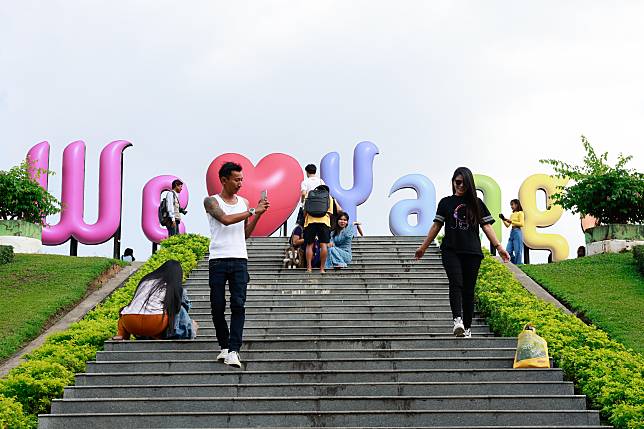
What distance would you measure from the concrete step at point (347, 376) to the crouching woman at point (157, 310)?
49.3 inches

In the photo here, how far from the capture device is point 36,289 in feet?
48.9

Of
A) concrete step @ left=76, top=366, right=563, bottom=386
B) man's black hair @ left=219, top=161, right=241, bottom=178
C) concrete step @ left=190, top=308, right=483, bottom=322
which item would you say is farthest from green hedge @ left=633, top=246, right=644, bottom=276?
man's black hair @ left=219, top=161, right=241, bottom=178

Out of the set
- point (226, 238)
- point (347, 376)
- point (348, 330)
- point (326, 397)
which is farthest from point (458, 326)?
point (226, 238)

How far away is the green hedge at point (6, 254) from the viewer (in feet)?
55.6

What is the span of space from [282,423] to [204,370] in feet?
5.18

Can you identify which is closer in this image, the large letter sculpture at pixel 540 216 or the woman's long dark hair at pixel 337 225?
the woman's long dark hair at pixel 337 225

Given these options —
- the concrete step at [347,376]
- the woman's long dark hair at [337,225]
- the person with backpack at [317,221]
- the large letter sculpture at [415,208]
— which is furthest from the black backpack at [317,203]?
the concrete step at [347,376]

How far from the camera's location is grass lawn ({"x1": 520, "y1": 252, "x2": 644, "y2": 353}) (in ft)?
39.8

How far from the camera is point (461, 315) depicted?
32.3 feet

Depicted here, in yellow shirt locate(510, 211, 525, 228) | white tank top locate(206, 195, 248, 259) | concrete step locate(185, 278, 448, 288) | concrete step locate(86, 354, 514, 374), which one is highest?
yellow shirt locate(510, 211, 525, 228)

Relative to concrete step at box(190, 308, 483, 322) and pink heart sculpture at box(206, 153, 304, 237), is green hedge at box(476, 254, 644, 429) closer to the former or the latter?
concrete step at box(190, 308, 483, 322)

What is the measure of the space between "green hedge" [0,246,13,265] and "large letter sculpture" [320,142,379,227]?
748cm

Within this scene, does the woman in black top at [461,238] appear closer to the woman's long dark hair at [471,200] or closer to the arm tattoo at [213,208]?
the woman's long dark hair at [471,200]

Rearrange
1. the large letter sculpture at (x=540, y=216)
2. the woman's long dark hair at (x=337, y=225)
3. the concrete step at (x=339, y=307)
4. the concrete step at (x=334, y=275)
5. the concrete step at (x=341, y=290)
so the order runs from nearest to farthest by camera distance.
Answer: the concrete step at (x=339, y=307) → the concrete step at (x=341, y=290) → the concrete step at (x=334, y=275) → the woman's long dark hair at (x=337, y=225) → the large letter sculpture at (x=540, y=216)
